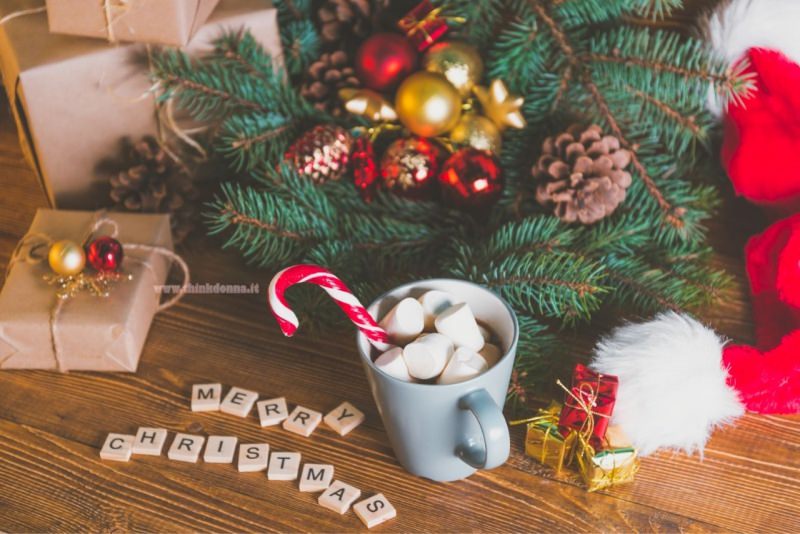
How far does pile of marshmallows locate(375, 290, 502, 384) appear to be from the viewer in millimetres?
682

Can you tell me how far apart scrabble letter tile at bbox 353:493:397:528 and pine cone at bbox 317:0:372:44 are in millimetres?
614

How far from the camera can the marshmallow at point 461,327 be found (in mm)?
709

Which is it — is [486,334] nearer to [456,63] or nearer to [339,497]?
[339,497]

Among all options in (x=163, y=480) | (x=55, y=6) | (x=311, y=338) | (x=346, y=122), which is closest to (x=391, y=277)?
(x=311, y=338)

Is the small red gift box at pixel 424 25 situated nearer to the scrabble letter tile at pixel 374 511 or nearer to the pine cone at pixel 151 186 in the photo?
the pine cone at pixel 151 186

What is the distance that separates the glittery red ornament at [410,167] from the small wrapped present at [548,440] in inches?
13.0

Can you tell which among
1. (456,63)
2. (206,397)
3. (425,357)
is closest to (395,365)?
(425,357)

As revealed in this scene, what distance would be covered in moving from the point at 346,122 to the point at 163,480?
1.64 ft

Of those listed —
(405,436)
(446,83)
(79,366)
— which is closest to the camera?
(405,436)

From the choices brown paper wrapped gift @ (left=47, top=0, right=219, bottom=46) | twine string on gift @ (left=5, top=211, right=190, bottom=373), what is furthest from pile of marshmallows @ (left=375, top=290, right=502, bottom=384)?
brown paper wrapped gift @ (left=47, top=0, right=219, bottom=46)

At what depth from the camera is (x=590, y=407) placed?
2.33 feet

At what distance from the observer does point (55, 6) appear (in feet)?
2.92

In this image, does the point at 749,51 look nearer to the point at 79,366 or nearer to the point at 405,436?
the point at 405,436

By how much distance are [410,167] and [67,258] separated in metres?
0.40
